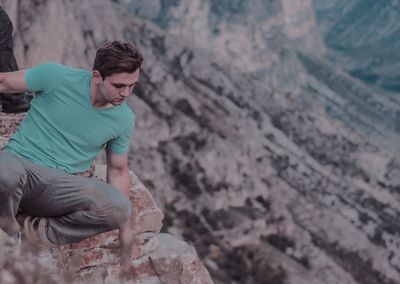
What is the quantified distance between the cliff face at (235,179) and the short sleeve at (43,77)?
32.7 metres

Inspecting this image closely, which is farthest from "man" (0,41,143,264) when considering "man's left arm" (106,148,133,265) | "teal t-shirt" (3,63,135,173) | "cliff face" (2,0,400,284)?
"cliff face" (2,0,400,284)

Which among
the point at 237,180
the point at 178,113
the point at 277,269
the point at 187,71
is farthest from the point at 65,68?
the point at 187,71

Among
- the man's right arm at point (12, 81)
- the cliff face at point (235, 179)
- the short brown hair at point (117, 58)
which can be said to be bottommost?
the cliff face at point (235, 179)

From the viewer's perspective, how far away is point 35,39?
3991cm

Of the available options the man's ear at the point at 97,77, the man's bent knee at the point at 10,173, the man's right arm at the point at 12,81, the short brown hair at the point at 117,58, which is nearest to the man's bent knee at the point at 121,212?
the man's bent knee at the point at 10,173

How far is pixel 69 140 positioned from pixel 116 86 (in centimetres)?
85

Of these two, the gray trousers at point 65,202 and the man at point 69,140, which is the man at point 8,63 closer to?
the man at point 69,140

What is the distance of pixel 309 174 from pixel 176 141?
118ft

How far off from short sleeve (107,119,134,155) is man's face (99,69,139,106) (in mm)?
537

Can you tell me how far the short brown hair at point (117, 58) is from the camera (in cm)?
535

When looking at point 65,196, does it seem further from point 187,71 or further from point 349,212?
point 187,71

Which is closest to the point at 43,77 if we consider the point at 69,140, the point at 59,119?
the point at 59,119

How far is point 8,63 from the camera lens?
10.5 meters

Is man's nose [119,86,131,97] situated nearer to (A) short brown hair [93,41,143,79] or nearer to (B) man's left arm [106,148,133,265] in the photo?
(A) short brown hair [93,41,143,79]
